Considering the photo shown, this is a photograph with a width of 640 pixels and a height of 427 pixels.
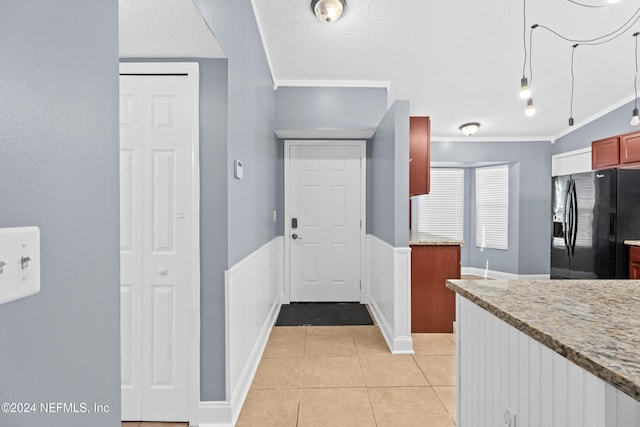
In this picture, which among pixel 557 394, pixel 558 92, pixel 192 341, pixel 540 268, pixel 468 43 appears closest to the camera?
pixel 557 394

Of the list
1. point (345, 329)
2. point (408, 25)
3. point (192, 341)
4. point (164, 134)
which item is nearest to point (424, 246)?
point (345, 329)

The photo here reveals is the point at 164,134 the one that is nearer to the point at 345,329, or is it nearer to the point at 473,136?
the point at 345,329

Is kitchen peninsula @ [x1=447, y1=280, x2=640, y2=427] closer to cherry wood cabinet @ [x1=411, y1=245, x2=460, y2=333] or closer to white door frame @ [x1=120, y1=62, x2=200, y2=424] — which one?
white door frame @ [x1=120, y1=62, x2=200, y2=424]

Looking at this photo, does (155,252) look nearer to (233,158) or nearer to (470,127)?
(233,158)

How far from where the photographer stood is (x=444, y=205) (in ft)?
19.2

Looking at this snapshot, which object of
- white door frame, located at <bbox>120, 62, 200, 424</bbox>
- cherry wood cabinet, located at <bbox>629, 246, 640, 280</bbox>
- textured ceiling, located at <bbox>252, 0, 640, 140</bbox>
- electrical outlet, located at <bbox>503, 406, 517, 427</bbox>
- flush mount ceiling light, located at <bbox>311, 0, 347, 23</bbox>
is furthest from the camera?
cherry wood cabinet, located at <bbox>629, 246, 640, 280</bbox>

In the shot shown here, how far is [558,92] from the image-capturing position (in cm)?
409

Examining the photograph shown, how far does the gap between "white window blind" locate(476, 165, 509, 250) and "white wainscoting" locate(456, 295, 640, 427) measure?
508 centimetres

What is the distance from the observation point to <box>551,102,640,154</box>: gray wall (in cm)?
416

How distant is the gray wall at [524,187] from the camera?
531 cm

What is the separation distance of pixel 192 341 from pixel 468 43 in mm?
3480

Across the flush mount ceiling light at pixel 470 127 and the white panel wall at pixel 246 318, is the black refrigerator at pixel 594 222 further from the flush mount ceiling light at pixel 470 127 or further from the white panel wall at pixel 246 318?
the white panel wall at pixel 246 318

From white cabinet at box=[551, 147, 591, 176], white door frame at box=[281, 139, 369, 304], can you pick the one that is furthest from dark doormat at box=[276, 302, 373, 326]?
white cabinet at box=[551, 147, 591, 176]

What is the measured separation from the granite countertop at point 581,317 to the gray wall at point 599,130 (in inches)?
173
